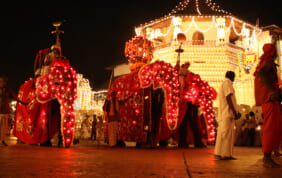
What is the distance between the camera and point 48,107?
8875mm

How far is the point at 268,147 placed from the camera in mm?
4938

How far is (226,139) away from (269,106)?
3.72 ft

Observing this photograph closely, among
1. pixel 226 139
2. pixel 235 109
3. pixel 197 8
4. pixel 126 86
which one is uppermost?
pixel 197 8

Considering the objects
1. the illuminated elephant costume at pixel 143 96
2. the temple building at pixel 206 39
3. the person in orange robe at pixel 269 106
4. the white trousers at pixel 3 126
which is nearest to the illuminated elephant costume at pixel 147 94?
the illuminated elephant costume at pixel 143 96

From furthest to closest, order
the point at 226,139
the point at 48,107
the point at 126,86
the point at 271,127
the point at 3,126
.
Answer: the point at 126,86, the point at 48,107, the point at 3,126, the point at 226,139, the point at 271,127

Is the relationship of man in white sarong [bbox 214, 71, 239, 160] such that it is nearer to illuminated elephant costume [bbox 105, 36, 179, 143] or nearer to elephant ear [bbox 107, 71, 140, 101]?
illuminated elephant costume [bbox 105, 36, 179, 143]

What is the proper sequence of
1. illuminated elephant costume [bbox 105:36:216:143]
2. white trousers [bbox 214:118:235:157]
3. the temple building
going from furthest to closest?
the temple building
illuminated elephant costume [bbox 105:36:216:143]
white trousers [bbox 214:118:235:157]

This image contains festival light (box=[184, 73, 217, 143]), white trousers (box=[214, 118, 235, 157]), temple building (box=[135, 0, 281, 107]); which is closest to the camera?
white trousers (box=[214, 118, 235, 157])

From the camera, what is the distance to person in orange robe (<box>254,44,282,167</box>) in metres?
4.92

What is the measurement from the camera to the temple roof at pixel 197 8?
3368cm

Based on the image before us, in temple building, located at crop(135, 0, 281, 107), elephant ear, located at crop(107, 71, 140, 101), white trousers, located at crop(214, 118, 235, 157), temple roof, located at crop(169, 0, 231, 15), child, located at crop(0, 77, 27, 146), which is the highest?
temple roof, located at crop(169, 0, 231, 15)

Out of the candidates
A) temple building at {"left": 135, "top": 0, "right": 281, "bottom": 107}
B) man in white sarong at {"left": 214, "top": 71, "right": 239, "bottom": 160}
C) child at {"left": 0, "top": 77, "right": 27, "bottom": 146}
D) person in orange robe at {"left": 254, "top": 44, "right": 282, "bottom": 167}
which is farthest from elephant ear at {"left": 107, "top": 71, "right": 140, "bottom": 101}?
temple building at {"left": 135, "top": 0, "right": 281, "bottom": 107}

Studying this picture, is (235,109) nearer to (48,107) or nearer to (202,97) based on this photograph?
(202,97)

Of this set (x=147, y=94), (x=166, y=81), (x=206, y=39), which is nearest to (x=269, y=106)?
(x=166, y=81)
